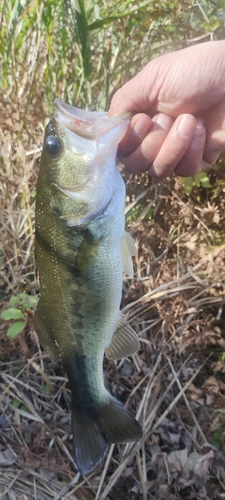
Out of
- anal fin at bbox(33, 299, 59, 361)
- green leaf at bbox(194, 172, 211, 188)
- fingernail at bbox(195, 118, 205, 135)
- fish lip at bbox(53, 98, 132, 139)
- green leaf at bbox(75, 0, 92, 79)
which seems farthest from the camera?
green leaf at bbox(194, 172, 211, 188)

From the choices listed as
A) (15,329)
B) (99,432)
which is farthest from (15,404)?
(99,432)

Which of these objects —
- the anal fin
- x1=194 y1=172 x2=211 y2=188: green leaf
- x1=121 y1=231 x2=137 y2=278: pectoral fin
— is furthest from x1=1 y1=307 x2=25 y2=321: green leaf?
x1=194 y1=172 x2=211 y2=188: green leaf

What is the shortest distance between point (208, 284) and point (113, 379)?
2.99 ft

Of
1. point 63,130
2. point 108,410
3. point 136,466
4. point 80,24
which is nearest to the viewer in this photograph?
point 63,130

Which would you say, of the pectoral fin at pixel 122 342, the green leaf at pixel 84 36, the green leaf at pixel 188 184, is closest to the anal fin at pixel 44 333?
the pectoral fin at pixel 122 342

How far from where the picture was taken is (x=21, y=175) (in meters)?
2.72

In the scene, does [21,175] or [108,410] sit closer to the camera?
[108,410]

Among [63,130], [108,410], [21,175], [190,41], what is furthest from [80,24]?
[108,410]

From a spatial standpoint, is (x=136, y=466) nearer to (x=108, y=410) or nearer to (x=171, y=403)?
(x=171, y=403)

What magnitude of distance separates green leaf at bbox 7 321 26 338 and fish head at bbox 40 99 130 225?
1218 mm

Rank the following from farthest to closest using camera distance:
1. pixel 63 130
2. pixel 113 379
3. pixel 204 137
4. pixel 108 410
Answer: pixel 113 379 < pixel 204 137 < pixel 108 410 < pixel 63 130

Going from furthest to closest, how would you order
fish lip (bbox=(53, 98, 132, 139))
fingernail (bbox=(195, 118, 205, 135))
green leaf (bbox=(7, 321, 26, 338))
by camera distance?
green leaf (bbox=(7, 321, 26, 338)) → fingernail (bbox=(195, 118, 205, 135)) → fish lip (bbox=(53, 98, 132, 139))

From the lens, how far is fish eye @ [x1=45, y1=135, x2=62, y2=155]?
134cm

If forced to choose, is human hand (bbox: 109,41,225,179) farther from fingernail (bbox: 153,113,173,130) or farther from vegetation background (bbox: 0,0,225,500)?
vegetation background (bbox: 0,0,225,500)
